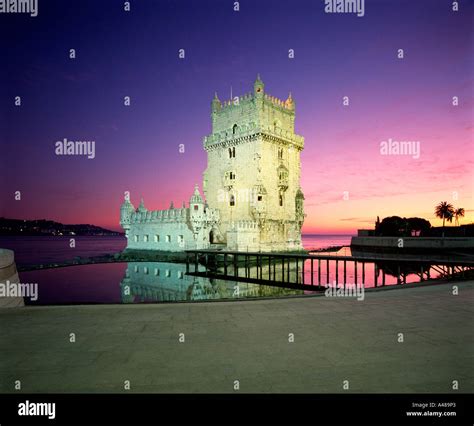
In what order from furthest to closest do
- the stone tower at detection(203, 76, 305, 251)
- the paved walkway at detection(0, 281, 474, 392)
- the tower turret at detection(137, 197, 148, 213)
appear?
the tower turret at detection(137, 197, 148, 213) < the stone tower at detection(203, 76, 305, 251) < the paved walkway at detection(0, 281, 474, 392)

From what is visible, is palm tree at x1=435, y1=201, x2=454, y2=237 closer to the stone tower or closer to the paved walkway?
the stone tower

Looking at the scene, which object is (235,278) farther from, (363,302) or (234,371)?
(234,371)

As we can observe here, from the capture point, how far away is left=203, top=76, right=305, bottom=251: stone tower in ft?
146

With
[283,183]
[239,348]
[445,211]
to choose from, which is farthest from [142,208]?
[445,211]

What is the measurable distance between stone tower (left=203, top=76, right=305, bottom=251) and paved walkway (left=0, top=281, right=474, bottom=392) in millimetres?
33560

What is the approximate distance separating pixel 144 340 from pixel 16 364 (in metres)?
2.18

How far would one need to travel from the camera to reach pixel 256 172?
44531 mm

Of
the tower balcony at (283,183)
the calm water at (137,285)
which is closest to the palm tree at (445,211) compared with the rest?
the calm water at (137,285)

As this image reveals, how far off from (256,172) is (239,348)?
39.2 metres

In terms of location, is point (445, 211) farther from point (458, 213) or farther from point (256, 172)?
point (256, 172)

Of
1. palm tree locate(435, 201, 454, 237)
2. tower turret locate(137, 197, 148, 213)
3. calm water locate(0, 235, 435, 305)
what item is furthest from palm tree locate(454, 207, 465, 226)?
tower turret locate(137, 197, 148, 213)

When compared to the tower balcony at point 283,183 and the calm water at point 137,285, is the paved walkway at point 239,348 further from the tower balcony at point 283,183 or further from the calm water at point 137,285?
the tower balcony at point 283,183
